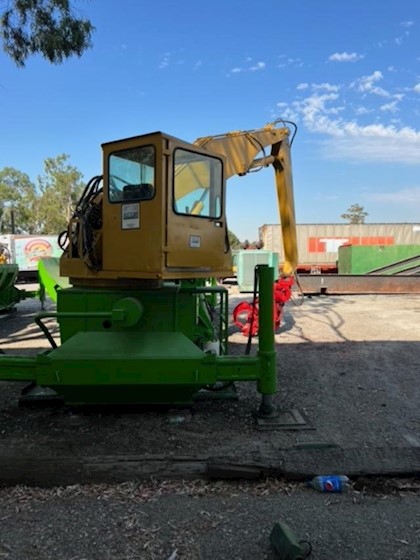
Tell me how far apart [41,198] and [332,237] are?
51822 millimetres

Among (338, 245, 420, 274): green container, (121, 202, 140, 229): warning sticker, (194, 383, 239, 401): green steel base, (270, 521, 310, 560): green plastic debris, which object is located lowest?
(270, 521, 310, 560): green plastic debris

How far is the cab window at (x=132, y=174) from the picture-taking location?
3.87 metres

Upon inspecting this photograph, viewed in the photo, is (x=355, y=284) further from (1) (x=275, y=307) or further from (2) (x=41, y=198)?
(2) (x=41, y=198)

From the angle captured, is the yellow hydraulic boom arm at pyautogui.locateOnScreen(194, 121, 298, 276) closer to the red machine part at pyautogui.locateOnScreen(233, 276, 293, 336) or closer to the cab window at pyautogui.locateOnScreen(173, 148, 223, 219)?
the red machine part at pyautogui.locateOnScreen(233, 276, 293, 336)

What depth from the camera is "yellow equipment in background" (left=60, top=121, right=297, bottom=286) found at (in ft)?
12.5

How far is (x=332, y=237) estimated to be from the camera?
28109 mm

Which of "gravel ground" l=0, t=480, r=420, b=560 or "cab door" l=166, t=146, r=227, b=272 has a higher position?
"cab door" l=166, t=146, r=227, b=272

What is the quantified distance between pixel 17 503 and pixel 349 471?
2406mm

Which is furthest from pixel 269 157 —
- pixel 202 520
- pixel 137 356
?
pixel 202 520

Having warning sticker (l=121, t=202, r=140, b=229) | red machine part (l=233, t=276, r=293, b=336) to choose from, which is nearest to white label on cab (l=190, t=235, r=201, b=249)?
warning sticker (l=121, t=202, r=140, b=229)

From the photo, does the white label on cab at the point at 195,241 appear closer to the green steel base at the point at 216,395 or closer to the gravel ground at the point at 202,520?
the green steel base at the point at 216,395

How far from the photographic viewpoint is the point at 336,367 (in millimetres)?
6699

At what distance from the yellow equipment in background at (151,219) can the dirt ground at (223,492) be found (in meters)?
1.40

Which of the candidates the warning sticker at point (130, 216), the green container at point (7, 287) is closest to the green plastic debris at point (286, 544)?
the warning sticker at point (130, 216)
